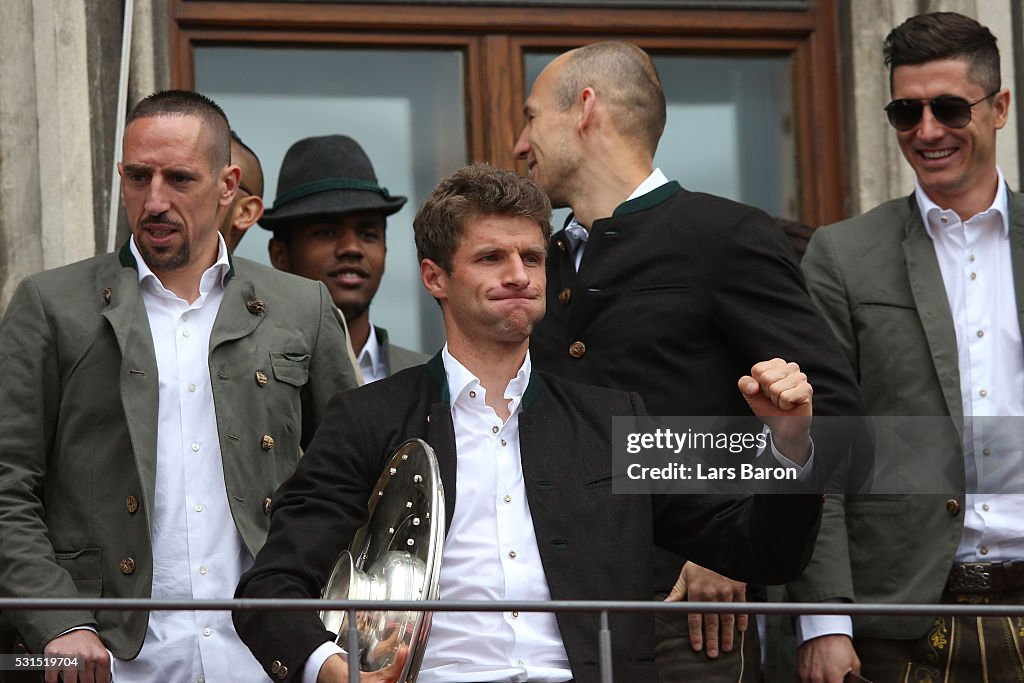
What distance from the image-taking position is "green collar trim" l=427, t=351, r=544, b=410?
4340 millimetres

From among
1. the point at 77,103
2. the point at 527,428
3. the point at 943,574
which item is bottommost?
the point at 943,574

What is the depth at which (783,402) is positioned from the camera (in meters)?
3.87

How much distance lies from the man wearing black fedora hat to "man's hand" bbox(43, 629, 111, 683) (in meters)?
1.99

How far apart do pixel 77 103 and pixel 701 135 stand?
90.3 inches

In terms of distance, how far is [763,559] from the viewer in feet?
13.8

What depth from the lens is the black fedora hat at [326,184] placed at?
20.7 feet

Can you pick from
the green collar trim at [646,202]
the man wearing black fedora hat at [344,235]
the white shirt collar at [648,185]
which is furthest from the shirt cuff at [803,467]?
the man wearing black fedora hat at [344,235]

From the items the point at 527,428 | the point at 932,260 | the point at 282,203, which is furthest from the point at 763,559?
the point at 282,203

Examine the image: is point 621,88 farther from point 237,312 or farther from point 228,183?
point 237,312

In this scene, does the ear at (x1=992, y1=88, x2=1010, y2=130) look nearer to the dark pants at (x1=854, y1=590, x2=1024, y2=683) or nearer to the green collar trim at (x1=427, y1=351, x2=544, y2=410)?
the dark pants at (x1=854, y1=590, x2=1024, y2=683)

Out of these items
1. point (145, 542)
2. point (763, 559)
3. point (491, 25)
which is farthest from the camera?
point (491, 25)

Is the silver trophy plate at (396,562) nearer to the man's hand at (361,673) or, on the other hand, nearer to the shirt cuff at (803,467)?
the man's hand at (361,673)

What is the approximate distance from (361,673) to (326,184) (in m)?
2.77

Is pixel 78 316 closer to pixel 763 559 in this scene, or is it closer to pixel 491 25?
pixel 763 559
